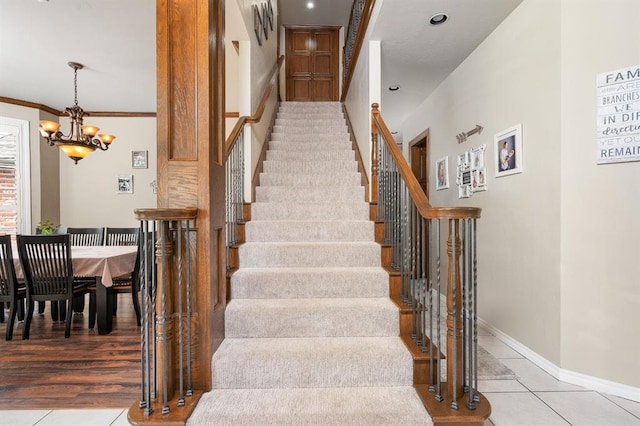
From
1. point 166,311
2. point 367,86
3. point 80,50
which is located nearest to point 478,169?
point 367,86

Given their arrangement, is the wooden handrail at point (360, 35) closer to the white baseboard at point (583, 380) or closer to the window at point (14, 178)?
the white baseboard at point (583, 380)

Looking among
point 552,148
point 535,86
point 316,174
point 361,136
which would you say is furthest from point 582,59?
point 316,174

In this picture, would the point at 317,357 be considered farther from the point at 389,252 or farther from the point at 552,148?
the point at 552,148

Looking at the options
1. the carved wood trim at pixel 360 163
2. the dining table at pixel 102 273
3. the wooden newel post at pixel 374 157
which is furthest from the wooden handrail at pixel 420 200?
the dining table at pixel 102 273

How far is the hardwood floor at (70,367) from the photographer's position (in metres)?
2.00

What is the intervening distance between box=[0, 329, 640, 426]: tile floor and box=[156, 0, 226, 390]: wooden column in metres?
0.69

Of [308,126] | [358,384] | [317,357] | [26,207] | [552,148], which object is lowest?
[358,384]

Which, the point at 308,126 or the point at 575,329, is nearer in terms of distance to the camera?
the point at 575,329

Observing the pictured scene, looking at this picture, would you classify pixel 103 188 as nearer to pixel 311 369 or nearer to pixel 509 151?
pixel 311 369

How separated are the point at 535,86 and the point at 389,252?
1627 mm

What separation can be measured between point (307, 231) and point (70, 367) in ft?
6.52

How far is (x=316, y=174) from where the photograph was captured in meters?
3.78

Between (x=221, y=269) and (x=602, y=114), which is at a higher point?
(x=602, y=114)

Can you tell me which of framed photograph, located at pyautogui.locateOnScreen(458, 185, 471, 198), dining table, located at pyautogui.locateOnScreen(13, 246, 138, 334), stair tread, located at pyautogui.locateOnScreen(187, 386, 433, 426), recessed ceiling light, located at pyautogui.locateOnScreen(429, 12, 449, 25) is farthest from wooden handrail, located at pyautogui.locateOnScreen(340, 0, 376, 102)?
dining table, located at pyautogui.locateOnScreen(13, 246, 138, 334)
